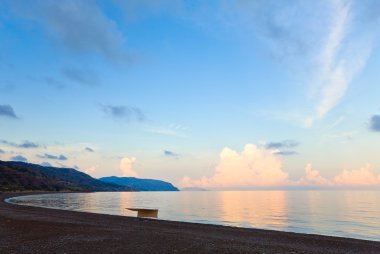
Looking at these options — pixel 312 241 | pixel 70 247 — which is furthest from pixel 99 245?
pixel 312 241

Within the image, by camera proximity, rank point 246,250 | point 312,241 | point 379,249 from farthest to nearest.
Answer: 1. point 312,241
2. point 379,249
3. point 246,250

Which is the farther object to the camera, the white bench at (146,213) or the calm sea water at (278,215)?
the white bench at (146,213)

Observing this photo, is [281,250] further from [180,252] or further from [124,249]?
[124,249]

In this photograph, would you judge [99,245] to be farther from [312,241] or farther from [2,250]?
[312,241]

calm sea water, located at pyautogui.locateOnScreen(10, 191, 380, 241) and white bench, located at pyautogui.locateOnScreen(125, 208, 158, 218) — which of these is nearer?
calm sea water, located at pyautogui.locateOnScreen(10, 191, 380, 241)

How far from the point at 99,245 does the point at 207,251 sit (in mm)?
6968

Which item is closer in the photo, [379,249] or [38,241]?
[38,241]

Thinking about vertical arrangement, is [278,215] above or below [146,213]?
above

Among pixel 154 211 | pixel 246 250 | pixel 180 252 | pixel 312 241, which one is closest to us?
pixel 180 252

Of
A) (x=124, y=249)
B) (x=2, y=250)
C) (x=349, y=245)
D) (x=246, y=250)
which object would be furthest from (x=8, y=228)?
(x=349, y=245)

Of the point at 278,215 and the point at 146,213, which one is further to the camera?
the point at 278,215

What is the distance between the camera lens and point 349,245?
25609 millimetres

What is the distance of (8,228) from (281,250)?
899 inches

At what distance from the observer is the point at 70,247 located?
1934 centimetres
